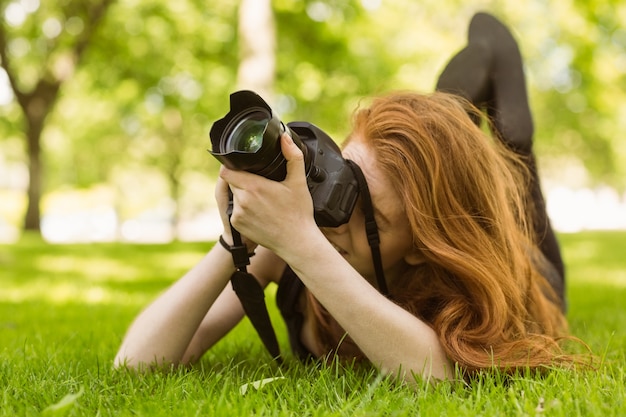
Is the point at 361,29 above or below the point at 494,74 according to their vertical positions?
above

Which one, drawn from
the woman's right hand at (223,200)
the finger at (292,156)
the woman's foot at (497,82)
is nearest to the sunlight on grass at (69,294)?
the woman's foot at (497,82)

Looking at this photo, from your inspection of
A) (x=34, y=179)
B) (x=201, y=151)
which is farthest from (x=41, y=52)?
(x=201, y=151)

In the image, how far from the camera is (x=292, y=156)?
164 centimetres

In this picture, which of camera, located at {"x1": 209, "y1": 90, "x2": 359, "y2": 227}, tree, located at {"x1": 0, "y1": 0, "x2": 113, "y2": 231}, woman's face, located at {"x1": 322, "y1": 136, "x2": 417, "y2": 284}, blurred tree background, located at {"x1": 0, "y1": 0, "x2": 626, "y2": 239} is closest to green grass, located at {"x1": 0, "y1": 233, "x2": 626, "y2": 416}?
woman's face, located at {"x1": 322, "y1": 136, "x2": 417, "y2": 284}

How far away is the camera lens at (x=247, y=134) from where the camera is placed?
1.72 m

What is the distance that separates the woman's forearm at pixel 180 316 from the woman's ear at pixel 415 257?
0.54m

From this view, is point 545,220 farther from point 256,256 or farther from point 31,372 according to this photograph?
point 31,372

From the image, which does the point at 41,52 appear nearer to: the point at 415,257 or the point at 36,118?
the point at 36,118

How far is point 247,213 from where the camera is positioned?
1.71 m

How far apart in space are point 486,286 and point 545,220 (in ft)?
4.29

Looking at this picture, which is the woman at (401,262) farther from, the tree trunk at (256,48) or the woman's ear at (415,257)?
the tree trunk at (256,48)

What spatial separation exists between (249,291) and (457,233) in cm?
63

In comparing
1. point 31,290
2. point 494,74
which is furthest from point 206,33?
point 494,74

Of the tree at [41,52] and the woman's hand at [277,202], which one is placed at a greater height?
the tree at [41,52]
